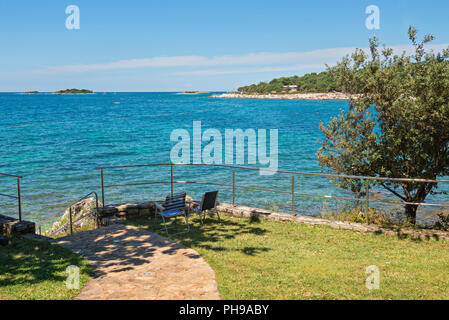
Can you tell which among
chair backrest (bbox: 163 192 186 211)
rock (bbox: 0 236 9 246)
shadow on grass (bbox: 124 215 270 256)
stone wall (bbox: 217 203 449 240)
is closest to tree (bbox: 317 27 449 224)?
stone wall (bbox: 217 203 449 240)

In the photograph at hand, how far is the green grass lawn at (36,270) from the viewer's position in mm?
5840

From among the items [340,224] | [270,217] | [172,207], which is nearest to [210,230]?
[172,207]

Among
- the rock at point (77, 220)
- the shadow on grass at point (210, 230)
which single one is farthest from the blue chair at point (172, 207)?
the rock at point (77, 220)

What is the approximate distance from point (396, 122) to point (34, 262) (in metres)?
10.3

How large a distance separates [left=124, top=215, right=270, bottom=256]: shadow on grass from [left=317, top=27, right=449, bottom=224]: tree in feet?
13.8

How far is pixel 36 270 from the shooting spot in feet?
22.3

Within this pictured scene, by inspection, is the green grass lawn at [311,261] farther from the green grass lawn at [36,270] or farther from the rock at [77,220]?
the rock at [77,220]

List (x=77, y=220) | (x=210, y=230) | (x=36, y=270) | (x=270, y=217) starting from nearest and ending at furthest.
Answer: (x=36, y=270) < (x=210, y=230) < (x=270, y=217) < (x=77, y=220)

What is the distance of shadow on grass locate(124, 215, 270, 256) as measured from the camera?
8.33 meters

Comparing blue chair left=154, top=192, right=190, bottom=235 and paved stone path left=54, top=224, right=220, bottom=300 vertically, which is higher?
blue chair left=154, top=192, right=190, bottom=235

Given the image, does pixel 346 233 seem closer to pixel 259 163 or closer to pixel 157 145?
pixel 259 163

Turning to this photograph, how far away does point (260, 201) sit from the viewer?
62.3 ft

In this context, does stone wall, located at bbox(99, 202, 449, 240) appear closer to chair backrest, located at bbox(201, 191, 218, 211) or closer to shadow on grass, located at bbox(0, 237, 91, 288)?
chair backrest, located at bbox(201, 191, 218, 211)

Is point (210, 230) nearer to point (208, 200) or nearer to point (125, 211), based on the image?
point (208, 200)
